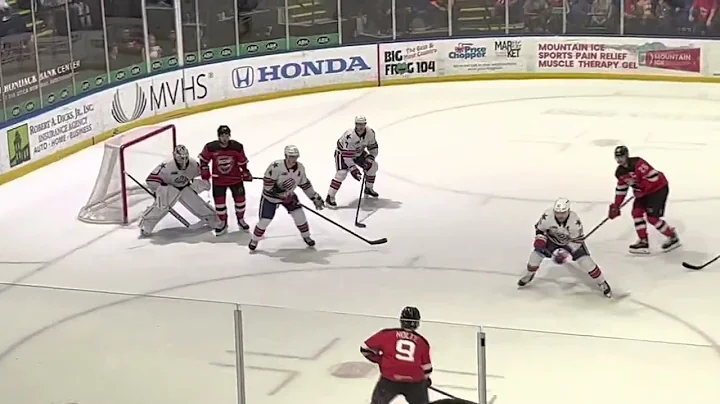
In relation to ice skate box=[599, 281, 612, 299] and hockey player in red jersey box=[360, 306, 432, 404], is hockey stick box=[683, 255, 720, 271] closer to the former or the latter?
ice skate box=[599, 281, 612, 299]

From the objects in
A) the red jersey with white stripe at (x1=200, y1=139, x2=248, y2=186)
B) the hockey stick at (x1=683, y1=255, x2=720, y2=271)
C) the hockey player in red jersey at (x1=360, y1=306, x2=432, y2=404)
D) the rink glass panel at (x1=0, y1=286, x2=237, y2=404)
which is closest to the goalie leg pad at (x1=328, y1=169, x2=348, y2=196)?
the red jersey with white stripe at (x1=200, y1=139, x2=248, y2=186)

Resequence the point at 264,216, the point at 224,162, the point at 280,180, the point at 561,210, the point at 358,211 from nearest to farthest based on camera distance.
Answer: the point at 561,210
the point at 280,180
the point at 264,216
the point at 224,162
the point at 358,211

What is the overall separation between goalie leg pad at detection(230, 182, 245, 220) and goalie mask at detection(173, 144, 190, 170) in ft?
1.36

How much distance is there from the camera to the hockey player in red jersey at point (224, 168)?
33.2 feet

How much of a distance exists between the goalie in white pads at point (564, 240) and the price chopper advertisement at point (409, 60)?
8637 millimetres

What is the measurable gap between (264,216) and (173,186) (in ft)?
3.37

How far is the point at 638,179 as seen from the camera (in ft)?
30.3

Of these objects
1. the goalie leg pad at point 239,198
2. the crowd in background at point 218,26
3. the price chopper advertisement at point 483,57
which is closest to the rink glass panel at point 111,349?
the goalie leg pad at point 239,198

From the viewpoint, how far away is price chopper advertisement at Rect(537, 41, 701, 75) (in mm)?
16500

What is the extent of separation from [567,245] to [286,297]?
1.92 m

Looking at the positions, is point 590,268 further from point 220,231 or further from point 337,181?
point 220,231

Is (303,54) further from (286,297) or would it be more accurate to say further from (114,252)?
(286,297)

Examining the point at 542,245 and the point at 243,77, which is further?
the point at 243,77

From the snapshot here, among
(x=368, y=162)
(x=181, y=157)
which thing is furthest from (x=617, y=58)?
(x=181, y=157)
